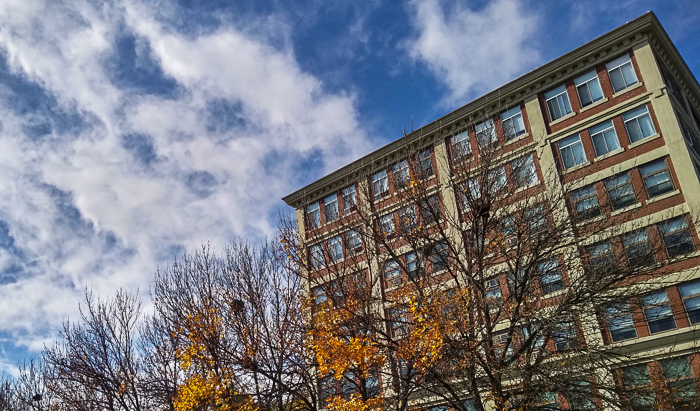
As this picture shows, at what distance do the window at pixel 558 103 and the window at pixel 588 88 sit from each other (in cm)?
70

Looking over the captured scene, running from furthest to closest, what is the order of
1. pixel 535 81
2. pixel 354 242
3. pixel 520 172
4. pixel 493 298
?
pixel 354 242 < pixel 535 81 < pixel 520 172 < pixel 493 298

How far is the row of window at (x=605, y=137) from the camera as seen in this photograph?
2488 centimetres

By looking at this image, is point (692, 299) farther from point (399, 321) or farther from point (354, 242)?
point (354, 242)

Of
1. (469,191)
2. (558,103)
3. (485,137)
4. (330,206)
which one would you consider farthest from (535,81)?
(469,191)

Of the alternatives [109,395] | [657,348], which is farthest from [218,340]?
[657,348]

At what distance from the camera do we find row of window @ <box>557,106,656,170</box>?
81.6 ft

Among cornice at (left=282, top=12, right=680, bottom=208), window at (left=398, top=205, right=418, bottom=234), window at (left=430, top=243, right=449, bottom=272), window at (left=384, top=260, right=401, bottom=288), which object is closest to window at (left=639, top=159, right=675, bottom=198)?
cornice at (left=282, top=12, right=680, bottom=208)

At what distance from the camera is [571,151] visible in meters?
26.9

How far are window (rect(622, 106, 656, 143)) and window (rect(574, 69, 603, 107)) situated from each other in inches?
73.3

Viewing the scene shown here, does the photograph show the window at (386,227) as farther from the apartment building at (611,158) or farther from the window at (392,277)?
the window at (392,277)

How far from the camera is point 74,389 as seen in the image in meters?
23.9

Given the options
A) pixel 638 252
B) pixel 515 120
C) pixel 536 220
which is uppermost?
pixel 515 120

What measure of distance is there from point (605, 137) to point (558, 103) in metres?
3.40

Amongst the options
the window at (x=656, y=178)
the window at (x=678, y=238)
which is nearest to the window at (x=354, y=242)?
the window at (x=678, y=238)
